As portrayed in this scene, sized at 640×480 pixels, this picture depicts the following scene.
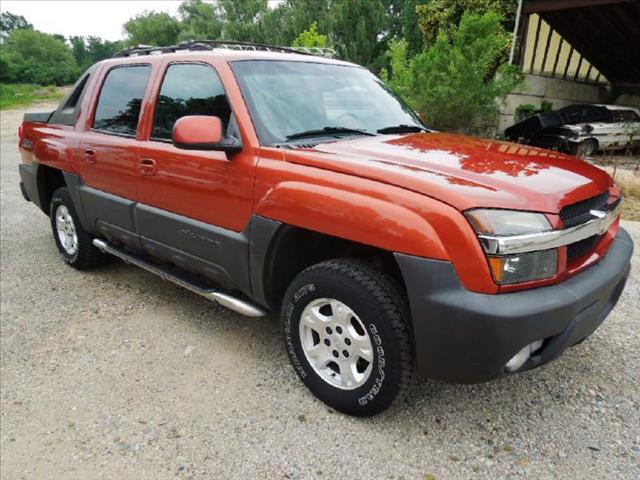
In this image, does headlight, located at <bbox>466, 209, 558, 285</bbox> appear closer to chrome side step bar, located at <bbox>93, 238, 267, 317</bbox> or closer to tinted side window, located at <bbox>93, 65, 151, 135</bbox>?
chrome side step bar, located at <bbox>93, 238, 267, 317</bbox>

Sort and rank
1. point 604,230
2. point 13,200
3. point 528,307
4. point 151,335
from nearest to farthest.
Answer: point 528,307 → point 604,230 → point 151,335 → point 13,200

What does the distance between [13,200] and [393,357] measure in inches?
284

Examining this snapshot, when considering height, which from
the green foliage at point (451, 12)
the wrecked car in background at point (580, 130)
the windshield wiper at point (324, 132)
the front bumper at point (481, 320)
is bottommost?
the wrecked car in background at point (580, 130)

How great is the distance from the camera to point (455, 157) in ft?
8.04

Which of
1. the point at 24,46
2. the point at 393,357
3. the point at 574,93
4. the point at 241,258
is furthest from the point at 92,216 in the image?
the point at 24,46

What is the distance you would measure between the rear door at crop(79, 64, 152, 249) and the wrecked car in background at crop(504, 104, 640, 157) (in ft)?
34.1

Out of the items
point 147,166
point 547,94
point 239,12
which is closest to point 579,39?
point 547,94

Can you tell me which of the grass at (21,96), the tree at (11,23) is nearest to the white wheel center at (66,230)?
the grass at (21,96)

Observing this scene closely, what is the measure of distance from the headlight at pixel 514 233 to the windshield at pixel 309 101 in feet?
3.90

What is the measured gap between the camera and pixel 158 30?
52062 millimetres

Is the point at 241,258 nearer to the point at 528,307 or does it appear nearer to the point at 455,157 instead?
the point at 455,157

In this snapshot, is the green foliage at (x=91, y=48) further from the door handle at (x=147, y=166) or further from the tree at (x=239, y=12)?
the door handle at (x=147, y=166)

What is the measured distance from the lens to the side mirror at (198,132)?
8.13 feet

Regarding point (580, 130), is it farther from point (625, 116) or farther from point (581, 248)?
point (581, 248)
